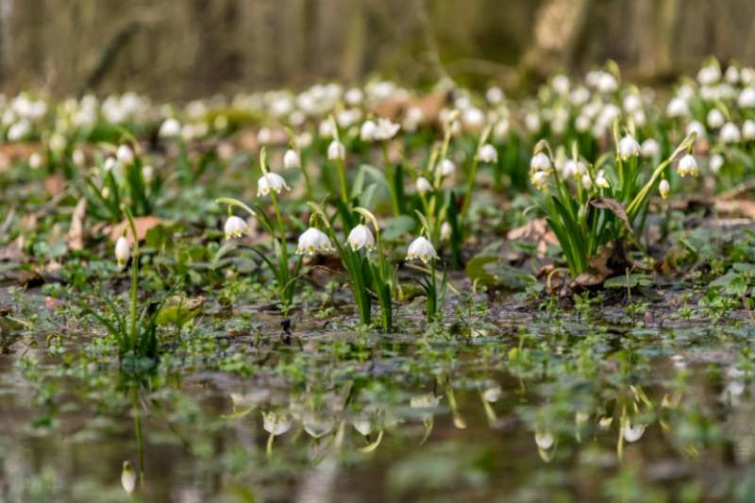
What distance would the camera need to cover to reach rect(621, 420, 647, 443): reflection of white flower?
251cm

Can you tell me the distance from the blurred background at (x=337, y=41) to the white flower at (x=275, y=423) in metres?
7.69

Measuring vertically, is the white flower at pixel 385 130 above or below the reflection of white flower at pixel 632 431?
above

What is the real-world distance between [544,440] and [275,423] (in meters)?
0.66

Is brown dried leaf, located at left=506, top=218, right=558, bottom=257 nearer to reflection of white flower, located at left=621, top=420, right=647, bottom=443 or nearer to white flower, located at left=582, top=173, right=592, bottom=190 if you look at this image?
white flower, located at left=582, top=173, right=592, bottom=190

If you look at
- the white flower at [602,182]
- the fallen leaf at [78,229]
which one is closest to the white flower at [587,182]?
the white flower at [602,182]

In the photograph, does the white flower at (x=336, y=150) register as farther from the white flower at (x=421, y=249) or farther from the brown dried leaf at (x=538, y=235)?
the white flower at (x=421, y=249)

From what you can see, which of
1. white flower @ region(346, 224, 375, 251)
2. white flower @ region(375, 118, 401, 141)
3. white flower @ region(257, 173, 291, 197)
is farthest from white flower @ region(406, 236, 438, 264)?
white flower @ region(375, 118, 401, 141)

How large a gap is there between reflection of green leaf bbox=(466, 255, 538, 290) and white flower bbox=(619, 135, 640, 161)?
0.59 m

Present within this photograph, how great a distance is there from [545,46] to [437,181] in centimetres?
713

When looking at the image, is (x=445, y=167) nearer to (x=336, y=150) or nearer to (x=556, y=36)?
(x=336, y=150)

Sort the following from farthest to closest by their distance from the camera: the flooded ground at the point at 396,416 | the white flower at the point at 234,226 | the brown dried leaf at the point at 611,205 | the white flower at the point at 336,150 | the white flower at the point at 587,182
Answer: the white flower at the point at 336,150 → the white flower at the point at 587,182 → the brown dried leaf at the point at 611,205 → the white flower at the point at 234,226 → the flooded ground at the point at 396,416

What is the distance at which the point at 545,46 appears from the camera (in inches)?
467

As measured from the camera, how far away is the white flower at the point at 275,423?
8.84 feet

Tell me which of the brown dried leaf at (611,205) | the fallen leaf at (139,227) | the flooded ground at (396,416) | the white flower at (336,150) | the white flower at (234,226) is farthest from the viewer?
the fallen leaf at (139,227)
